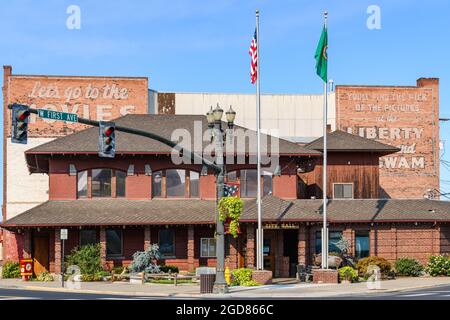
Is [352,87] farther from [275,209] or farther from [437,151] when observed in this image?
[275,209]

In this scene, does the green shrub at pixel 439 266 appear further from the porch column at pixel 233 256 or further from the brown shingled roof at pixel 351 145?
the porch column at pixel 233 256

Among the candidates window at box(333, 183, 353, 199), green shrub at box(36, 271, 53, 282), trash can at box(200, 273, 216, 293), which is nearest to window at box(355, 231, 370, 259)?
window at box(333, 183, 353, 199)

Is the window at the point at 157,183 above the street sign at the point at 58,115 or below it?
below

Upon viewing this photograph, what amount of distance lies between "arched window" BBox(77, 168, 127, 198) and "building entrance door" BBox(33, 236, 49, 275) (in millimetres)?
3643

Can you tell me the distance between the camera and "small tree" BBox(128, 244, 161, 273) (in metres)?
38.0

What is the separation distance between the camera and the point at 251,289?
31.0m

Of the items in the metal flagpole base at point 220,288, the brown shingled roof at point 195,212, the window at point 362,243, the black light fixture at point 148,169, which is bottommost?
the metal flagpole base at point 220,288

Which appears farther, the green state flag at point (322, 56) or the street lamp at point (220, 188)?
the green state flag at point (322, 56)

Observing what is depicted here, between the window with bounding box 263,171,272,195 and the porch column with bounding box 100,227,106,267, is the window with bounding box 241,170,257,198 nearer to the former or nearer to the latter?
the window with bounding box 263,171,272,195

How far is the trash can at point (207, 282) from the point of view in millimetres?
28969

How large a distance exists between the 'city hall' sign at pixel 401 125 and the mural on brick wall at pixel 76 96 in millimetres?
18012

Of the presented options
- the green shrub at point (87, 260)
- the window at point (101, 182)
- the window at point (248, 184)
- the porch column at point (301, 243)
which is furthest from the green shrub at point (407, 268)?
the window at point (101, 182)

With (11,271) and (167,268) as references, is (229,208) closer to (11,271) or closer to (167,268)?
(167,268)
